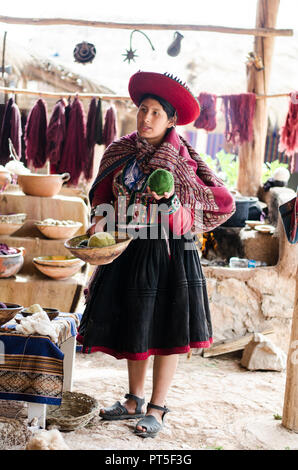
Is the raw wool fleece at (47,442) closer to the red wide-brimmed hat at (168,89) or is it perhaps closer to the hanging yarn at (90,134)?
the red wide-brimmed hat at (168,89)

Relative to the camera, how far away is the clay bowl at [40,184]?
4.53 m

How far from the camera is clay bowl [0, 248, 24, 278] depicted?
407 centimetres

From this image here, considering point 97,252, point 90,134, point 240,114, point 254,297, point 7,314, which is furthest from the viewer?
point 240,114

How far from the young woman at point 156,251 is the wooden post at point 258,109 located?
10.4 ft

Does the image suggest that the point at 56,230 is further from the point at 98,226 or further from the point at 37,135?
the point at 98,226

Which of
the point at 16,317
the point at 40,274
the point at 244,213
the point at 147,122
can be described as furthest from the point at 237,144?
the point at 16,317

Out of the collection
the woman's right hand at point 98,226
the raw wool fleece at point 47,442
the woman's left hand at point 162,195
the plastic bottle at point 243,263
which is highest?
the woman's left hand at point 162,195

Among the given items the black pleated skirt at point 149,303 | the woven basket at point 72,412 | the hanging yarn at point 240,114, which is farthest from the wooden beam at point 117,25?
the woven basket at point 72,412

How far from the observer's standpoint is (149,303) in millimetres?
2645

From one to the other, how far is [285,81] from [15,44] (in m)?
5.26

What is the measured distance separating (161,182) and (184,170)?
0.32 m

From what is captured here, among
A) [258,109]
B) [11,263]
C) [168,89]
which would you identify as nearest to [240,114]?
[258,109]

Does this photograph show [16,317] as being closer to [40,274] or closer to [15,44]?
[40,274]

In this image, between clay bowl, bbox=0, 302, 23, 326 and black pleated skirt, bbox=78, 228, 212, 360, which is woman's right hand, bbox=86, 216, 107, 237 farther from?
clay bowl, bbox=0, 302, 23, 326
